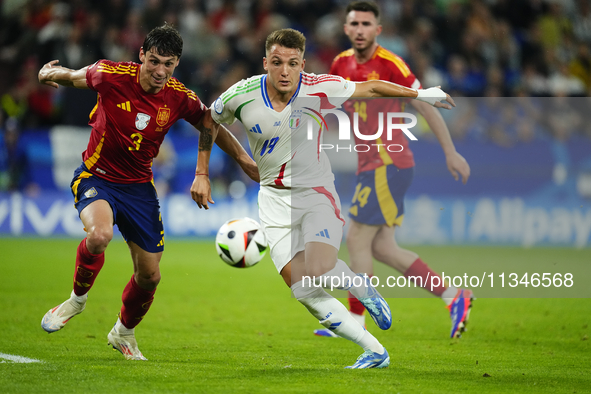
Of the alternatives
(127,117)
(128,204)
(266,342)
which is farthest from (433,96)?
(266,342)

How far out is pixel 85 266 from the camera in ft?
16.6

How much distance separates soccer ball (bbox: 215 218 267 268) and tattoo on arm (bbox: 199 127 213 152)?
2.80 feet

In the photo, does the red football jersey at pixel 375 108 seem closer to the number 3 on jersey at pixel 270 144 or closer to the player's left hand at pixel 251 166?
the player's left hand at pixel 251 166

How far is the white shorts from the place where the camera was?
473 cm

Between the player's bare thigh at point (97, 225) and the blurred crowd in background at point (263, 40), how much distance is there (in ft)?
28.5

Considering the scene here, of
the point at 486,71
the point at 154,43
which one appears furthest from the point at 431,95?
the point at 486,71

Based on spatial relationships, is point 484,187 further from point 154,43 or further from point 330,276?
point 154,43

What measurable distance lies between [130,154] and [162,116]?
36 centimetres

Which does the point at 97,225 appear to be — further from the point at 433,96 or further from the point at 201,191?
the point at 433,96

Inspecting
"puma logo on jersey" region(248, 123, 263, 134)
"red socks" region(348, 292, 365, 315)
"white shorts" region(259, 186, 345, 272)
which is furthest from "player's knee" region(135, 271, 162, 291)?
"red socks" region(348, 292, 365, 315)

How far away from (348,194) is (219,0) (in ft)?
32.5

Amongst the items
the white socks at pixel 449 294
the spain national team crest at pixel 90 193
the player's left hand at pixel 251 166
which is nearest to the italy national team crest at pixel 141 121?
the spain national team crest at pixel 90 193

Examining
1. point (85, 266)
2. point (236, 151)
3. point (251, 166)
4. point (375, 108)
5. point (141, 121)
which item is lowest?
point (85, 266)

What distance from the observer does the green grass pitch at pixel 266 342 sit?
14.1 ft
